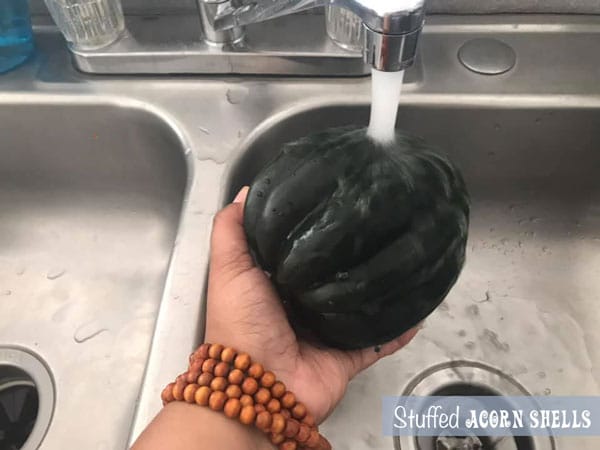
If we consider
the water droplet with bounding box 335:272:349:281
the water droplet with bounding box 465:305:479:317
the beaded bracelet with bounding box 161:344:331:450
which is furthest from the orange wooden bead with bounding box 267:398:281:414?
the water droplet with bounding box 465:305:479:317

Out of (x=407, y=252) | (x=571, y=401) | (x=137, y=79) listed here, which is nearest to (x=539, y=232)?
(x=571, y=401)

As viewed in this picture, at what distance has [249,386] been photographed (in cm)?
49

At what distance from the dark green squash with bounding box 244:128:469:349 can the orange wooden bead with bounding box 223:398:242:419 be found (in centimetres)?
9

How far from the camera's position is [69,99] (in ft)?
2.47

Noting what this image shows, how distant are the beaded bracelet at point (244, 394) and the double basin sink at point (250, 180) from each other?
0.18 m

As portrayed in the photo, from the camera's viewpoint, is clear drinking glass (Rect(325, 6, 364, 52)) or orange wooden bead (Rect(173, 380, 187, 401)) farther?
clear drinking glass (Rect(325, 6, 364, 52))

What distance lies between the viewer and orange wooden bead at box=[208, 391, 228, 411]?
1.56 ft

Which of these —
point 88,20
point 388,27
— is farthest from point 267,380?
point 88,20

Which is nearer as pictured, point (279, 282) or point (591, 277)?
point (279, 282)

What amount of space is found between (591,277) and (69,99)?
27.0 inches

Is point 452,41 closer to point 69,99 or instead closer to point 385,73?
point 385,73

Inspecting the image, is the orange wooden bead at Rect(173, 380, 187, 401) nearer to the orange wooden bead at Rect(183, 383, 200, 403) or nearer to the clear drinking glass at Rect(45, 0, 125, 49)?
the orange wooden bead at Rect(183, 383, 200, 403)

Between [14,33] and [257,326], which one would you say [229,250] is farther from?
[14,33]

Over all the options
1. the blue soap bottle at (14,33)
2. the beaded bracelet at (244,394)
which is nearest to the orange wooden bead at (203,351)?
the beaded bracelet at (244,394)
